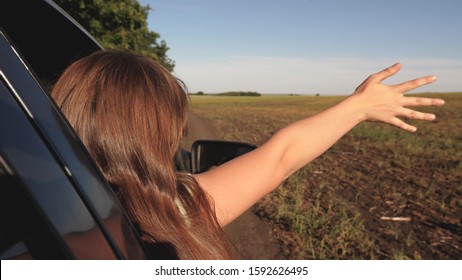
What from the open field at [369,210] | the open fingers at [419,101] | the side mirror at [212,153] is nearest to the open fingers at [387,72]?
the open fingers at [419,101]

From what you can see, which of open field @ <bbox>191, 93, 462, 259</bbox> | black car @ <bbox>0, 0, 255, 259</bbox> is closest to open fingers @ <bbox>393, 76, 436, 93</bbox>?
open field @ <bbox>191, 93, 462, 259</bbox>

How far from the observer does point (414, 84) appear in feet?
5.96

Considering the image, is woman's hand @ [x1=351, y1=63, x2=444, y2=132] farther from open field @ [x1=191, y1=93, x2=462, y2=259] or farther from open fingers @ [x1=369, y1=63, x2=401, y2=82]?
open field @ [x1=191, y1=93, x2=462, y2=259]

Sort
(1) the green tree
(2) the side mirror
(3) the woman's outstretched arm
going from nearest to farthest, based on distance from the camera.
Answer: (3) the woman's outstretched arm
(2) the side mirror
(1) the green tree

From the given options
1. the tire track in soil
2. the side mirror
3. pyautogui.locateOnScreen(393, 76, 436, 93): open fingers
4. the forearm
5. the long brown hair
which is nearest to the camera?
the long brown hair

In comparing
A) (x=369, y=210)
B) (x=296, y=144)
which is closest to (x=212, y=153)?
(x=296, y=144)

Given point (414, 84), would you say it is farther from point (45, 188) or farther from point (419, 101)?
point (45, 188)

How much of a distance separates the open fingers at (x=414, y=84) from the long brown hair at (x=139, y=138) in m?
1.15

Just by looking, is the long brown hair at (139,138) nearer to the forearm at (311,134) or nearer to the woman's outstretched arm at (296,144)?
the woman's outstretched arm at (296,144)

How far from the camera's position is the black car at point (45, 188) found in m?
0.62

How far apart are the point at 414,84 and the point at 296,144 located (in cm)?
66

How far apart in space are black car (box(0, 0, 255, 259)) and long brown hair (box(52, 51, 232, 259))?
32 centimetres

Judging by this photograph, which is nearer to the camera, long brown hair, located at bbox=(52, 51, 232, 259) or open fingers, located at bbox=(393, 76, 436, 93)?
long brown hair, located at bbox=(52, 51, 232, 259)

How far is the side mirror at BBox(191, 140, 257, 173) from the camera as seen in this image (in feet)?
7.32
